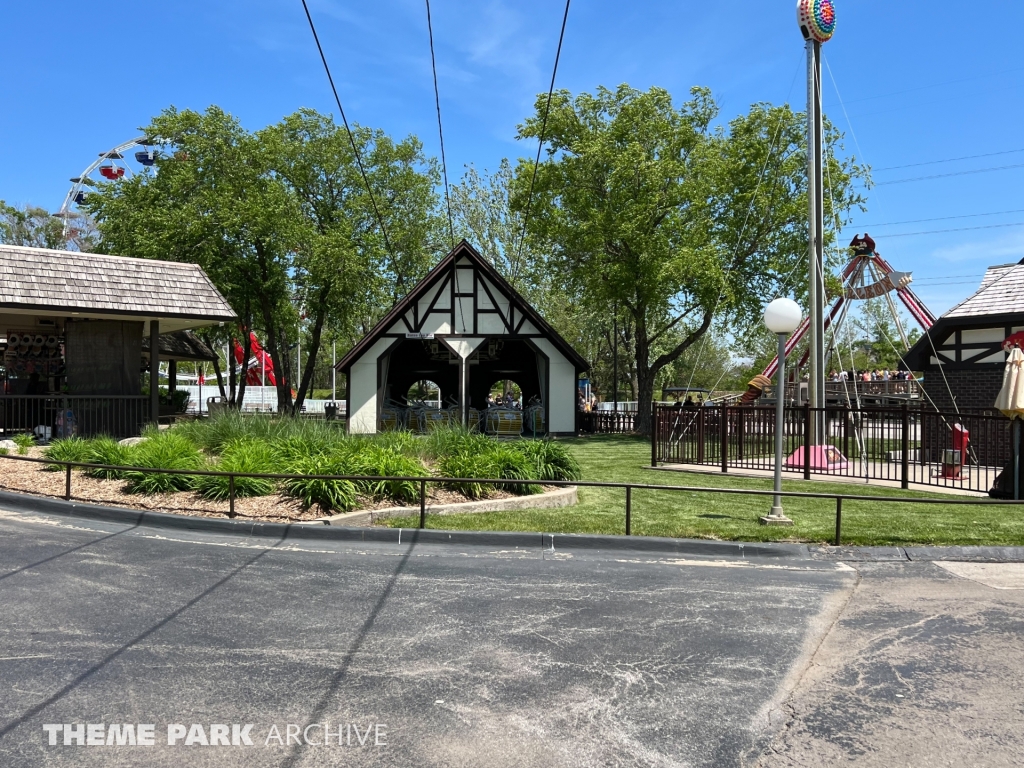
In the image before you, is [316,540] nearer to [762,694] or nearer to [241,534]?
[241,534]

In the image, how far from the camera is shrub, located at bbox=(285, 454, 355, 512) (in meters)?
9.85

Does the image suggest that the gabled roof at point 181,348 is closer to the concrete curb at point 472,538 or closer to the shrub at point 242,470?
the shrub at point 242,470

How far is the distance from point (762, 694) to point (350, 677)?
2.41 m

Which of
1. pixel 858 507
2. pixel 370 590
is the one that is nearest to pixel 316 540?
pixel 370 590

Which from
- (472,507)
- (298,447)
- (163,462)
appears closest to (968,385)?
(472,507)

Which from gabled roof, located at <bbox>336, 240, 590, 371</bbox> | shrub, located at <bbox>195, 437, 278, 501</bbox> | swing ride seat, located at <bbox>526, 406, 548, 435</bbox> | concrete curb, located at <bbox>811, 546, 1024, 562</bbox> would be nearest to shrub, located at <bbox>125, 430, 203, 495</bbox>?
shrub, located at <bbox>195, 437, 278, 501</bbox>

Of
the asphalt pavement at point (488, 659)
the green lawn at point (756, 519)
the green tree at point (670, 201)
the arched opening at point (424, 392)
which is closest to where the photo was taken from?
the asphalt pavement at point (488, 659)

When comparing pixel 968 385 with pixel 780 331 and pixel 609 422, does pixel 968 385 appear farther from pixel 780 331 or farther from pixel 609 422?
pixel 609 422

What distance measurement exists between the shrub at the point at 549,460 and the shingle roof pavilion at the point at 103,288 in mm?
9007

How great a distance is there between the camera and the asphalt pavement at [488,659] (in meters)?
3.85

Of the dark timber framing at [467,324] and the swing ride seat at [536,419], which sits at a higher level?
the dark timber framing at [467,324]

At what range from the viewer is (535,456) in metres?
12.5

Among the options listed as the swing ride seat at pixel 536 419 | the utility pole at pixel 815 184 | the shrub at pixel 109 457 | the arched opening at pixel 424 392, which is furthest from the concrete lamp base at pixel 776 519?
the arched opening at pixel 424 392

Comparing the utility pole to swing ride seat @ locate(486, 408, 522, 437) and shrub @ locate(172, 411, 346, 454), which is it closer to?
shrub @ locate(172, 411, 346, 454)
